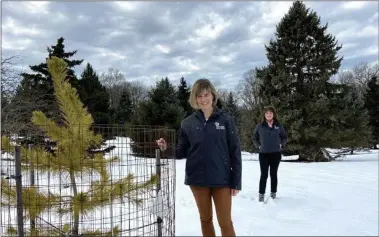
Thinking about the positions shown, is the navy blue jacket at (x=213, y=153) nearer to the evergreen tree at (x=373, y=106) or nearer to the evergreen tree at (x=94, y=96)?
the evergreen tree at (x=94, y=96)

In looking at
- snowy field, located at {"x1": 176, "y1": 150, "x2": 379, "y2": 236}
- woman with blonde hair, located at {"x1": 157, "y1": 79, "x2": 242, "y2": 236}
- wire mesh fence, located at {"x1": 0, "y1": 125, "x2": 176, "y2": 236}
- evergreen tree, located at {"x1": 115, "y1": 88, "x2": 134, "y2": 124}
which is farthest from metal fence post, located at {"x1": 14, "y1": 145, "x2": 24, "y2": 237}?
evergreen tree, located at {"x1": 115, "y1": 88, "x2": 134, "y2": 124}

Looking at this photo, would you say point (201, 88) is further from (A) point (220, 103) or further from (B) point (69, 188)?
(A) point (220, 103)

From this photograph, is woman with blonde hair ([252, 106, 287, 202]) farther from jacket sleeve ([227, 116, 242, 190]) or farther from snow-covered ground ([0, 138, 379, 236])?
jacket sleeve ([227, 116, 242, 190])

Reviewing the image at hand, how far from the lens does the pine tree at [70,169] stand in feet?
10.7

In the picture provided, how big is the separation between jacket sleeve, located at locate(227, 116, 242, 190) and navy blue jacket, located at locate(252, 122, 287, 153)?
9.30 ft

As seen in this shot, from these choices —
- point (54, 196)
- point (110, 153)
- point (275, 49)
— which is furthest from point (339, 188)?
point (275, 49)

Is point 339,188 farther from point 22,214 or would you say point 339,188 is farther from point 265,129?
point 22,214

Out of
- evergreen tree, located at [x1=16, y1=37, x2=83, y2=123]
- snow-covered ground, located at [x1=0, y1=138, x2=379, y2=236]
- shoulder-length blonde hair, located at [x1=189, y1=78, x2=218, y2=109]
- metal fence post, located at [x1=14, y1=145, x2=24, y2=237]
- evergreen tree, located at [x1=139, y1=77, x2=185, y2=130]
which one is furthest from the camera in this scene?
evergreen tree, located at [x1=139, y1=77, x2=185, y2=130]

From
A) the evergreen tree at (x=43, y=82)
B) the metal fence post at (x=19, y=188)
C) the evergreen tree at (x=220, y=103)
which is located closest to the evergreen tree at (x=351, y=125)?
the evergreen tree at (x=220, y=103)

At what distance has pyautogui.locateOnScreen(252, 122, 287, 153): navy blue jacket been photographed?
5.38m

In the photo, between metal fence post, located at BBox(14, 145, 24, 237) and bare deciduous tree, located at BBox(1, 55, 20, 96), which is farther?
bare deciduous tree, located at BBox(1, 55, 20, 96)

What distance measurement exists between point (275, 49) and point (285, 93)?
2.27 metres

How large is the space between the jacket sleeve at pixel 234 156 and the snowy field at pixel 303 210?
51.4 inches

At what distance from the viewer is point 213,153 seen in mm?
2598
